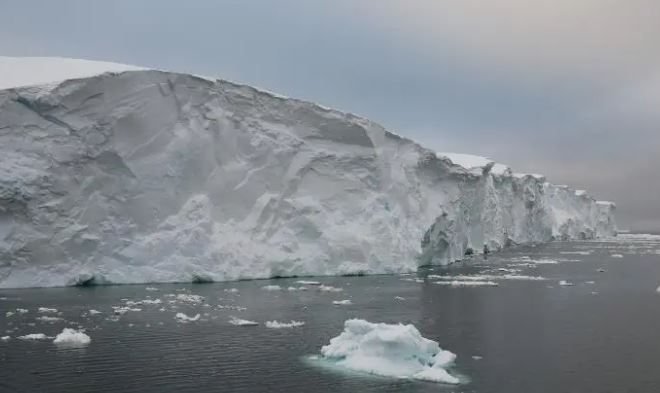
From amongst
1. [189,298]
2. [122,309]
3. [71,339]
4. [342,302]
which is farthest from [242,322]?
[342,302]

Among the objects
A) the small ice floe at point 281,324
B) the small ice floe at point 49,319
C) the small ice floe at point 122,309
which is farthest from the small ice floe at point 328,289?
the small ice floe at point 49,319

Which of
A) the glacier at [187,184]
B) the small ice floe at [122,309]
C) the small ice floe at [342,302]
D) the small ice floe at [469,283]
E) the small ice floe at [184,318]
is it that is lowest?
the small ice floe at [184,318]

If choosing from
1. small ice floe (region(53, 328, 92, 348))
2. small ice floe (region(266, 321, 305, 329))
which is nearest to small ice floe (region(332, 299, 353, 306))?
small ice floe (region(266, 321, 305, 329))

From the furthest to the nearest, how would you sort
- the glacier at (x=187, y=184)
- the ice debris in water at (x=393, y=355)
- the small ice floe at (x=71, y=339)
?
the glacier at (x=187, y=184) < the small ice floe at (x=71, y=339) < the ice debris in water at (x=393, y=355)

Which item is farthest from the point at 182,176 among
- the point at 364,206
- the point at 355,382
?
the point at 355,382

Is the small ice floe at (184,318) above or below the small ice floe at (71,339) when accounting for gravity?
above

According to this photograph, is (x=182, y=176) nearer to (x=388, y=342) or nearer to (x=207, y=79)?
(x=207, y=79)

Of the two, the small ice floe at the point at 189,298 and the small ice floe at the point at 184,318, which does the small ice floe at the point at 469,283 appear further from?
the small ice floe at the point at 184,318
